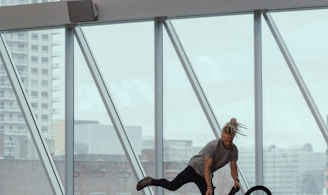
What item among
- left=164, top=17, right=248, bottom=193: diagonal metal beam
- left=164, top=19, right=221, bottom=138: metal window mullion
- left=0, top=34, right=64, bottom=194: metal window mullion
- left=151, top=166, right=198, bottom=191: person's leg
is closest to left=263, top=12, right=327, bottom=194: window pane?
left=164, top=17, right=248, bottom=193: diagonal metal beam

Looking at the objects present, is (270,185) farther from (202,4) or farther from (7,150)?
(7,150)

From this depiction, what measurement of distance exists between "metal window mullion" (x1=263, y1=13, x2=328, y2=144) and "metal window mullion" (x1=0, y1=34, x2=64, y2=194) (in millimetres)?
4018

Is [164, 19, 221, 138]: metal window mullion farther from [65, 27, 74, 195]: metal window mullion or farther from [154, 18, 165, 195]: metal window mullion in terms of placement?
[65, 27, 74, 195]: metal window mullion

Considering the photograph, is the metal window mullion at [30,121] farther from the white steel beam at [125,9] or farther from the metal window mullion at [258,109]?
the metal window mullion at [258,109]

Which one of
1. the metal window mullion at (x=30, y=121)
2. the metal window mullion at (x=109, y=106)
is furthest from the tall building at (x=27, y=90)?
the metal window mullion at (x=109, y=106)

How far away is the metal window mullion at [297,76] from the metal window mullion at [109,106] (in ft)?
8.78

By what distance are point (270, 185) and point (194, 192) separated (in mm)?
1156

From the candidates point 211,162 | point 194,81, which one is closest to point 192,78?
point 194,81

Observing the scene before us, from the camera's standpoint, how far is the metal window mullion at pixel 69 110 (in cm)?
1159

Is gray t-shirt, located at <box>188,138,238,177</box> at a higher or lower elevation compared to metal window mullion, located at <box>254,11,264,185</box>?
lower

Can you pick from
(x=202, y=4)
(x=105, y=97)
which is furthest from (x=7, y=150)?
(x=202, y=4)

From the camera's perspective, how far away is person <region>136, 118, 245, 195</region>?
29.9 feet

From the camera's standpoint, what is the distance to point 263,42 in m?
10.7

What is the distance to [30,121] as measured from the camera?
39.3 ft
